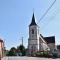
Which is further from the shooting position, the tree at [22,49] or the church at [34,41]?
the church at [34,41]

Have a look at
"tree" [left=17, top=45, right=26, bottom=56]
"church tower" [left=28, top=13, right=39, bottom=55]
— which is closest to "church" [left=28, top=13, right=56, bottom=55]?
"church tower" [left=28, top=13, right=39, bottom=55]

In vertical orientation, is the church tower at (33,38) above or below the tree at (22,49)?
above

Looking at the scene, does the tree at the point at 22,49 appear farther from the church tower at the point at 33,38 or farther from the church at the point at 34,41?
the church tower at the point at 33,38

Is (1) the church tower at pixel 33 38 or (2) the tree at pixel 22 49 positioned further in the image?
(1) the church tower at pixel 33 38

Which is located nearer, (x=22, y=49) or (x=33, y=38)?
(x=22, y=49)

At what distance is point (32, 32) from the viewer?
8244cm

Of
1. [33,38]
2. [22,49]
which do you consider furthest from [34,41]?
[22,49]

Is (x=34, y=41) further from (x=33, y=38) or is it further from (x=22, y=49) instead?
(x=22, y=49)

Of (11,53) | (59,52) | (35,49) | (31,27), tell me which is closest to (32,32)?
(31,27)

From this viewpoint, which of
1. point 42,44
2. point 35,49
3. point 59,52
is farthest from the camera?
point 42,44

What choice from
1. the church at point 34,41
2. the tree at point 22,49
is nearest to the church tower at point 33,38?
the church at point 34,41

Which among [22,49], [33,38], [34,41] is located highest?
[33,38]

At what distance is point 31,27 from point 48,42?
54.4 feet

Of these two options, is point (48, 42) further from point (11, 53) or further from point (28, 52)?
point (11, 53)
